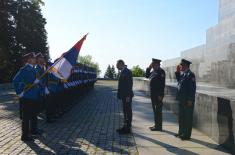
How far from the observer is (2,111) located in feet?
49.1

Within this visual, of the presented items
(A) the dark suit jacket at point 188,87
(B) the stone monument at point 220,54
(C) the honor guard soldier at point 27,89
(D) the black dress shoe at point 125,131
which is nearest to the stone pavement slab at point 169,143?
(D) the black dress shoe at point 125,131

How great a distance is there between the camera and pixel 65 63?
10.0 metres

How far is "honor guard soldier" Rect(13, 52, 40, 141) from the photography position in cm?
929

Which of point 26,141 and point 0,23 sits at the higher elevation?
point 0,23

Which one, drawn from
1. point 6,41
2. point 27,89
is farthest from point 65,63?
point 6,41

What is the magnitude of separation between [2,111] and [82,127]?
477 cm

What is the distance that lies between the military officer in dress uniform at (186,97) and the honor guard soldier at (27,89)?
3.29m

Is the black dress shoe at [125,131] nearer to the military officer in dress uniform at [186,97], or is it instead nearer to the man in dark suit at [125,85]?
the man in dark suit at [125,85]

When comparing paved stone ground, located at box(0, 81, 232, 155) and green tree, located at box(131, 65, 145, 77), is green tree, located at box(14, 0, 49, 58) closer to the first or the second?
green tree, located at box(131, 65, 145, 77)

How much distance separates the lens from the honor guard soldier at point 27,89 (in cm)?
929

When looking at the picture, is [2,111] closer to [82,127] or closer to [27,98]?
[82,127]

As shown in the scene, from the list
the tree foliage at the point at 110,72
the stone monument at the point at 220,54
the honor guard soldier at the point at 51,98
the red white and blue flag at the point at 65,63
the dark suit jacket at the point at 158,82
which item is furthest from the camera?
the tree foliage at the point at 110,72

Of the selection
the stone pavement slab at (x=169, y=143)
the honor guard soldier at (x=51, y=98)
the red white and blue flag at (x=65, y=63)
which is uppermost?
the red white and blue flag at (x=65, y=63)

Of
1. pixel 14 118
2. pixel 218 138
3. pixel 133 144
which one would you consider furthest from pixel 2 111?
pixel 218 138
